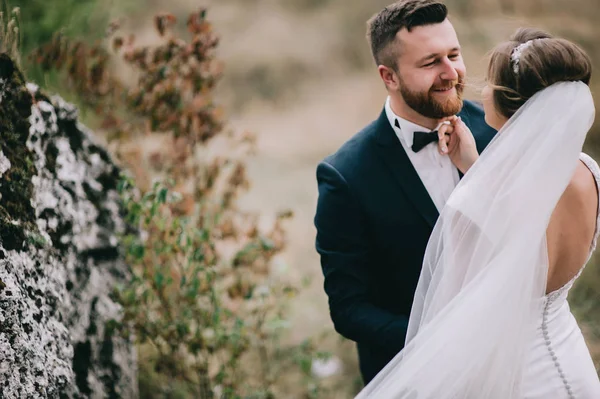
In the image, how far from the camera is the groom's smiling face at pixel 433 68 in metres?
2.28

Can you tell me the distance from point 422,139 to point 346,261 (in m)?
0.55

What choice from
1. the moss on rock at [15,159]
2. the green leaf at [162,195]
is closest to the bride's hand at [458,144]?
the green leaf at [162,195]

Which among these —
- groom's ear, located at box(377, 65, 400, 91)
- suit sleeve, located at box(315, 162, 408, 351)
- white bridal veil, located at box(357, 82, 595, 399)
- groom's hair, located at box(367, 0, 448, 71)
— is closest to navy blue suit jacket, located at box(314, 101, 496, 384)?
suit sleeve, located at box(315, 162, 408, 351)

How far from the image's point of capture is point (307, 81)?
8133 millimetres

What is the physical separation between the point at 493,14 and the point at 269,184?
10.8 feet

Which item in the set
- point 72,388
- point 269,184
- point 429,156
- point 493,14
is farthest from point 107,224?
point 493,14

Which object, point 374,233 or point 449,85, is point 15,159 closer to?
point 374,233

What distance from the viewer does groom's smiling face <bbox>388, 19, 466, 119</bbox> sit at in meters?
2.28

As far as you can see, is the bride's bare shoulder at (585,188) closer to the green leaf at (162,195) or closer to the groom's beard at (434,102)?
the groom's beard at (434,102)

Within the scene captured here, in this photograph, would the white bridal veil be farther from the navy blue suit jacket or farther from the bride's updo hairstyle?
the navy blue suit jacket

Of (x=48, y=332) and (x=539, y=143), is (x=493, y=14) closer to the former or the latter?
(x=539, y=143)

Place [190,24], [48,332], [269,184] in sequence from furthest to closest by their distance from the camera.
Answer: [269,184]
[190,24]
[48,332]

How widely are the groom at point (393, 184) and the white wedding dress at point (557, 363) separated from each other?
1.65 ft

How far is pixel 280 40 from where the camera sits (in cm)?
860
